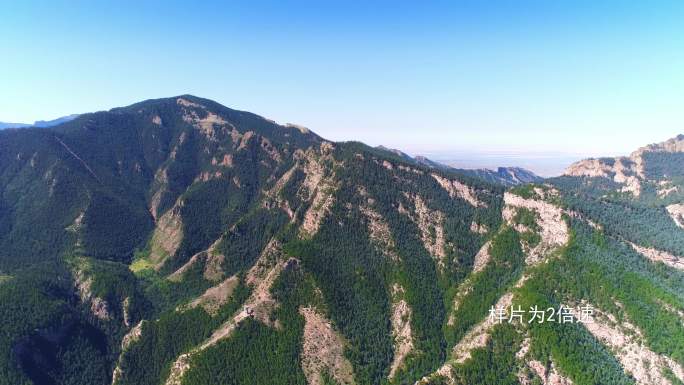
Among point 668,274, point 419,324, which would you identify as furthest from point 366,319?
point 668,274

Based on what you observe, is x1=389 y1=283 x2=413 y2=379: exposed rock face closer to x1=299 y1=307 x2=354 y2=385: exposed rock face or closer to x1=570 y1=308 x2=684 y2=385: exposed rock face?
x1=299 y1=307 x2=354 y2=385: exposed rock face

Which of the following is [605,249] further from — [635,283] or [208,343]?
[208,343]

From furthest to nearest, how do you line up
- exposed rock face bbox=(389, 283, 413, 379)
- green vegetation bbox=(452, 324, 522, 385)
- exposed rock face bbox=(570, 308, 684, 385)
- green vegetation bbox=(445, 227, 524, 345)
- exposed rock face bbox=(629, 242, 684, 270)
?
exposed rock face bbox=(629, 242, 684, 270), green vegetation bbox=(445, 227, 524, 345), exposed rock face bbox=(389, 283, 413, 379), green vegetation bbox=(452, 324, 522, 385), exposed rock face bbox=(570, 308, 684, 385)

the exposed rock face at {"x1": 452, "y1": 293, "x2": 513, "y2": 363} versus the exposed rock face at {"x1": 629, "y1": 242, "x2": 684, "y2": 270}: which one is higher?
the exposed rock face at {"x1": 629, "y1": 242, "x2": 684, "y2": 270}

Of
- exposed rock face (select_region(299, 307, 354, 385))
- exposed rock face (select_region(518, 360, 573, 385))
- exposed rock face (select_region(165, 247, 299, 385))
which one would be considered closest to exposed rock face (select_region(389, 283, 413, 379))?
exposed rock face (select_region(299, 307, 354, 385))

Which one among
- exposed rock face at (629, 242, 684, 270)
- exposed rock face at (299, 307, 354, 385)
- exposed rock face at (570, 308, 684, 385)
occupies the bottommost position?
exposed rock face at (299, 307, 354, 385)

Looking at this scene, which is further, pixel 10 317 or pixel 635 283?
pixel 10 317
